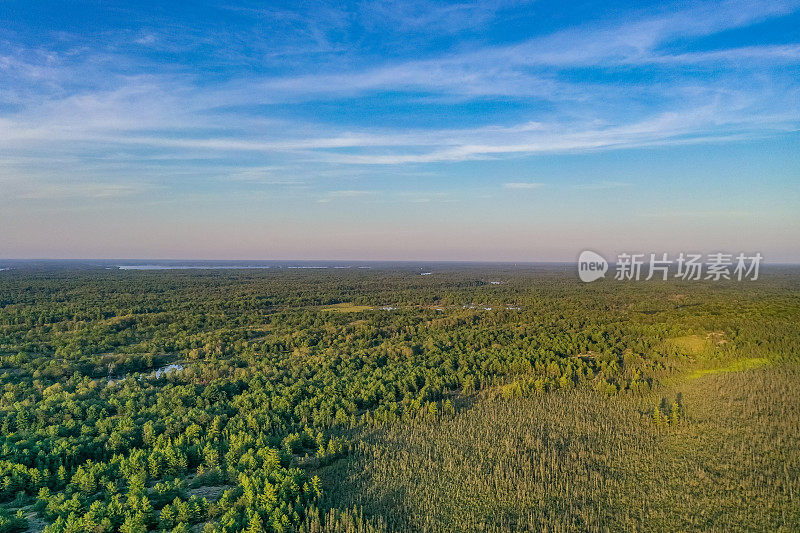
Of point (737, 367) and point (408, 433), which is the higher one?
point (737, 367)

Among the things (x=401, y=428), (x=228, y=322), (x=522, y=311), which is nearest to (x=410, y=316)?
(x=522, y=311)

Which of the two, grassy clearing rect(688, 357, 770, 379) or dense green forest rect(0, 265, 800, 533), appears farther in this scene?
grassy clearing rect(688, 357, 770, 379)

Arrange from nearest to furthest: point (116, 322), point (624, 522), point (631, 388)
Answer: point (624, 522)
point (631, 388)
point (116, 322)

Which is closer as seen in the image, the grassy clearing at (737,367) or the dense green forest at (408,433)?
the dense green forest at (408,433)

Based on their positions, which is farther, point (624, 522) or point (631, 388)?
point (631, 388)

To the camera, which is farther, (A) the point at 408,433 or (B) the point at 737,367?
(B) the point at 737,367

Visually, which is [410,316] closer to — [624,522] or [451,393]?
[451,393]

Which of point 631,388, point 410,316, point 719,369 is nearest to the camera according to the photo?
point 631,388
